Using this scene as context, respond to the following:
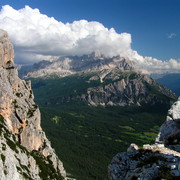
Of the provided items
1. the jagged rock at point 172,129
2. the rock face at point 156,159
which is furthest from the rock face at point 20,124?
the jagged rock at point 172,129

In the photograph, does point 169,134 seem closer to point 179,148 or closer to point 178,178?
point 179,148

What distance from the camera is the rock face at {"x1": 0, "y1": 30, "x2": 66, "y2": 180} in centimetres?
9821

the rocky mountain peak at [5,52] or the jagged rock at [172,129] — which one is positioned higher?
the rocky mountain peak at [5,52]

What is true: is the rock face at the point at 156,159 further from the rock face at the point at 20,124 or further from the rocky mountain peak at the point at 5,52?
the rocky mountain peak at the point at 5,52

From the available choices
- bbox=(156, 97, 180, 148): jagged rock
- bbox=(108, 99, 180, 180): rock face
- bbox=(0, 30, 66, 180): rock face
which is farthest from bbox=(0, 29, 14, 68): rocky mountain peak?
bbox=(108, 99, 180, 180): rock face

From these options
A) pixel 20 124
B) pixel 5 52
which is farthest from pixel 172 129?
pixel 5 52

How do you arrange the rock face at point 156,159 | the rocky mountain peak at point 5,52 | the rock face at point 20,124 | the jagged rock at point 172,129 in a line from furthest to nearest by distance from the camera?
the rocky mountain peak at point 5,52, the rock face at point 20,124, the jagged rock at point 172,129, the rock face at point 156,159

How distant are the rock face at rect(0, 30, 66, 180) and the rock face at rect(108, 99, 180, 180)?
64542 mm

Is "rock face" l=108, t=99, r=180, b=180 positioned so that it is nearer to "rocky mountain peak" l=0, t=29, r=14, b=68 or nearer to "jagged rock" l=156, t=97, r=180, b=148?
"jagged rock" l=156, t=97, r=180, b=148

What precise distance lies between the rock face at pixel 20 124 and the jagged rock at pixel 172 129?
216ft

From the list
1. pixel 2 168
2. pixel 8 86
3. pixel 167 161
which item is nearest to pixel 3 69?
pixel 8 86

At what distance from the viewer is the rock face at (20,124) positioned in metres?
98.2

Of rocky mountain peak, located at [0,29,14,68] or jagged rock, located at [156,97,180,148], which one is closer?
jagged rock, located at [156,97,180,148]

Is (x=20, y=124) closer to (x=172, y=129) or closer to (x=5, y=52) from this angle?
(x=5, y=52)
